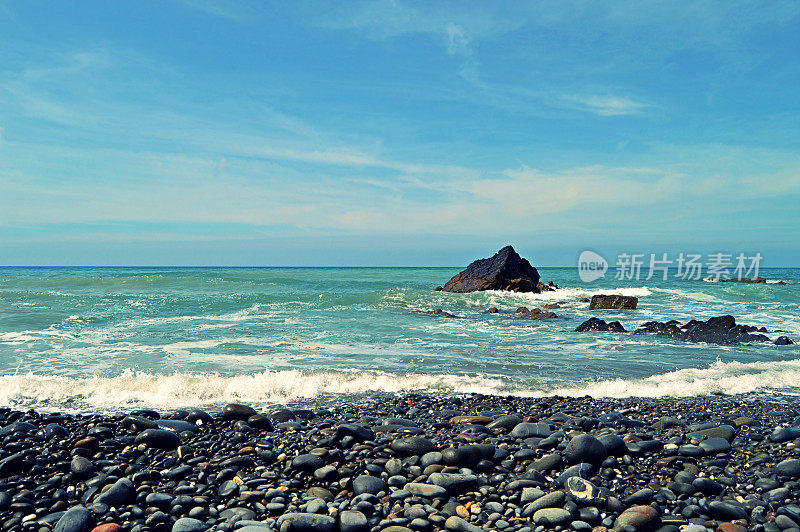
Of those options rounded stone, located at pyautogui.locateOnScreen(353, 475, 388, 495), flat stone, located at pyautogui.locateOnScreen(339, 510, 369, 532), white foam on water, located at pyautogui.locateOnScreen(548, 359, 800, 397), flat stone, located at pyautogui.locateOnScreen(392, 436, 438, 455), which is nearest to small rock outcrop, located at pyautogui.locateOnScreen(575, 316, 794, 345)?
white foam on water, located at pyautogui.locateOnScreen(548, 359, 800, 397)

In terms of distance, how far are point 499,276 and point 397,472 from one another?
25.0 meters

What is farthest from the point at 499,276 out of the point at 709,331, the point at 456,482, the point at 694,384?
the point at 456,482

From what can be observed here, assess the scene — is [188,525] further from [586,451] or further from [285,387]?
[285,387]

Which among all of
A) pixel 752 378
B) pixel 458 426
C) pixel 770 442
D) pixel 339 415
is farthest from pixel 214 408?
pixel 752 378

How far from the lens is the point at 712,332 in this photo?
43.4 feet

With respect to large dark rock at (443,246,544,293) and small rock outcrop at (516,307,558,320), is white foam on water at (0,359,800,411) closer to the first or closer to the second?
small rock outcrop at (516,307,558,320)

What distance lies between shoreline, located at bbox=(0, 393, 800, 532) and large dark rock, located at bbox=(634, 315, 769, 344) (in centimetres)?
811

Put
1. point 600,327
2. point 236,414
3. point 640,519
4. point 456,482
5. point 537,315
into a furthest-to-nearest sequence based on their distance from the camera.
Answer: point 537,315, point 600,327, point 236,414, point 456,482, point 640,519

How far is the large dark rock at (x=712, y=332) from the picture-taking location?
12.8 m

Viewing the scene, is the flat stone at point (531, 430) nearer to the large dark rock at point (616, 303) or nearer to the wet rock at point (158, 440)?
the wet rock at point (158, 440)

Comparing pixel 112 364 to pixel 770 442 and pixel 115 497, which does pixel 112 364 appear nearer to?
pixel 115 497

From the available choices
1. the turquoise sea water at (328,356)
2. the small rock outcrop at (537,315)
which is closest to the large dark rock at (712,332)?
the turquoise sea water at (328,356)

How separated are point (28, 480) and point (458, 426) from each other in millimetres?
3704

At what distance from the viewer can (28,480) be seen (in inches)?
149
